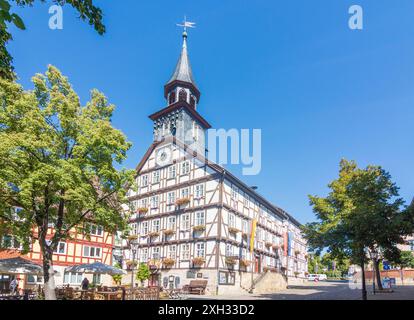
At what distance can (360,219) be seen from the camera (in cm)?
2017

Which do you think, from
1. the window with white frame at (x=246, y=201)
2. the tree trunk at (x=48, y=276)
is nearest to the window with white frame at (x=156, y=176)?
the window with white frame at (x=246, y=201)

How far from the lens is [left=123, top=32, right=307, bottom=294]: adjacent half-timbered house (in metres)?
32.4

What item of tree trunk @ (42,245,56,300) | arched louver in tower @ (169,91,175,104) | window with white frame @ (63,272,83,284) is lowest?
window with white frame @ (63,272,83,284)

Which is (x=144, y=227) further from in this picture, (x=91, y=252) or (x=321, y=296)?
(x=321, y=296)

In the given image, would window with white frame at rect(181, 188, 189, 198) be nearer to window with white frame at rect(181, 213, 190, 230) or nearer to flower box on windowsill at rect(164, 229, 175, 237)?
window with white frame at rect(181, 213, 190, 230)

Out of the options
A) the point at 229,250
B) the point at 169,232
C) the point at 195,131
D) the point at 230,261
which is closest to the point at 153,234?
the point at 169,232

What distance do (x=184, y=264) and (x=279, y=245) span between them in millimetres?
17325

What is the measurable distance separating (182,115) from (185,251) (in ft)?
52.5

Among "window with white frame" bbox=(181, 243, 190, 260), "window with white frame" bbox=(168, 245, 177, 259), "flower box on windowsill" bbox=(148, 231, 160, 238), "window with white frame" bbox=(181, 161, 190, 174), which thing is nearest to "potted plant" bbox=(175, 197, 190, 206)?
"window with white frame" bbox=(181, 161, 190, 174)

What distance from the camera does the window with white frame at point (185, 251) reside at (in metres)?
33.3

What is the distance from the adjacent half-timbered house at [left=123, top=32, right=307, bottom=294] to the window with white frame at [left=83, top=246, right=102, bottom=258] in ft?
10.9

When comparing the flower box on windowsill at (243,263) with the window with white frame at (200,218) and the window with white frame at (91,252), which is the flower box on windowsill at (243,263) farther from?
the window with white frame at (91,252)
